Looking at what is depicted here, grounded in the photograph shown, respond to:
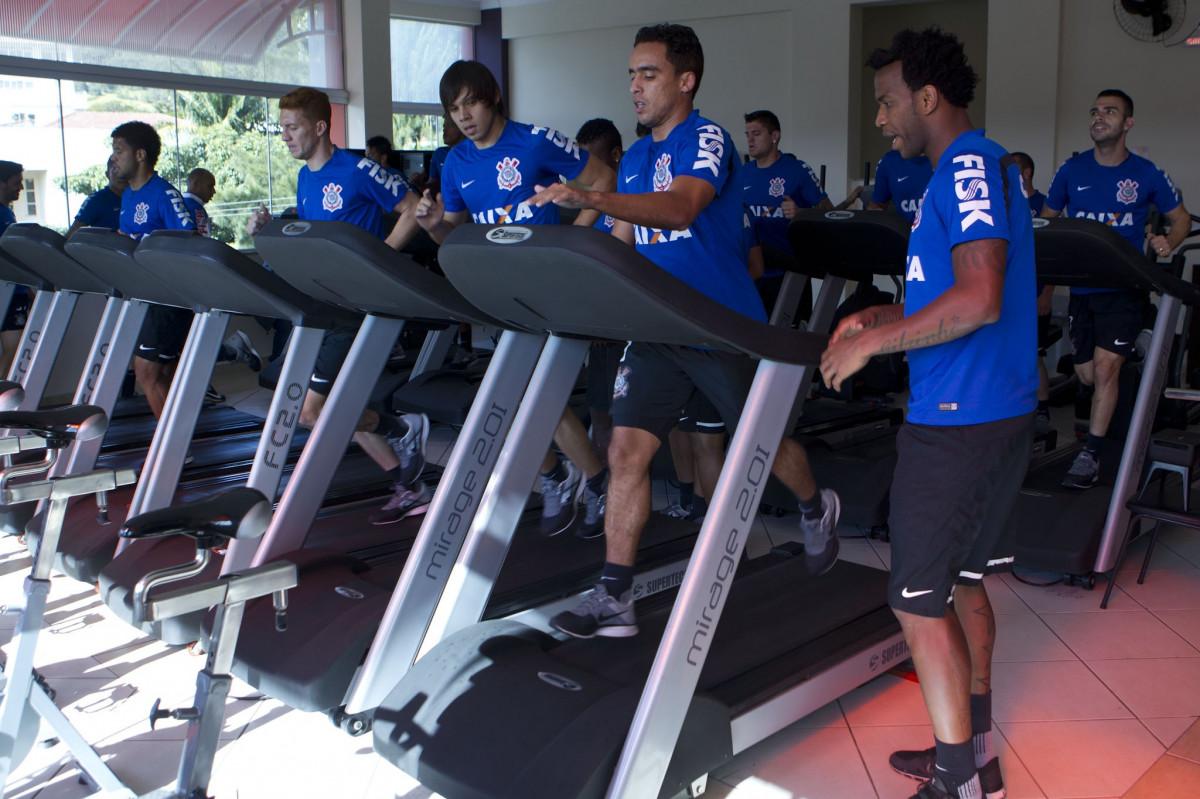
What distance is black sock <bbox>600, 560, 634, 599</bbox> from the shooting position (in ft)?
8.18

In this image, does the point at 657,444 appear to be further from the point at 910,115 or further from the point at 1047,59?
the point at 1047,59

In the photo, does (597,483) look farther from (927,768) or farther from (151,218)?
(151,218)

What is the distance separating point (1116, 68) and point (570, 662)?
8437 mm

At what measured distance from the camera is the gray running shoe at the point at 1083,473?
3.76 meters

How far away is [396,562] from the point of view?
3119 mm

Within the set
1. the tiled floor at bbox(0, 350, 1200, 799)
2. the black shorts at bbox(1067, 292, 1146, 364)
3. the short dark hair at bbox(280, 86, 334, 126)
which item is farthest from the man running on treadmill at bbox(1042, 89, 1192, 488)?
the short dark hair at bbox(280, 86, 334, 126)

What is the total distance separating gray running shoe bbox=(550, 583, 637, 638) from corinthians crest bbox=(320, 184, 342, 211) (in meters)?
2.01

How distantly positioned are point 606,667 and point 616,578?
0.80 ft

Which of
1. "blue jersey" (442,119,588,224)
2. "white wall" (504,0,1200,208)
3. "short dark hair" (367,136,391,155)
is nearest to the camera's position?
"blue jersey" (442,119,588,224)

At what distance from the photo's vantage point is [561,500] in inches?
134

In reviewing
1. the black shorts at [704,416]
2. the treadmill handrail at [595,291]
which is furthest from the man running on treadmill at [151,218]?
the treadmill handrail at [595,291]

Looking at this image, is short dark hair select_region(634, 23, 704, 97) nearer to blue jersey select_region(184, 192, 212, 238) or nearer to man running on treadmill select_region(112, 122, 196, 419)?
man running on treadmill select_region(112, 122, 196, 419)

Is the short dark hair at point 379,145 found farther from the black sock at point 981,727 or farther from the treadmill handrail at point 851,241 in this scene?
the black sock at point 981,727

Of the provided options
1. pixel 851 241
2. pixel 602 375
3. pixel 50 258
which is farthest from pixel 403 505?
pixel 851 241
